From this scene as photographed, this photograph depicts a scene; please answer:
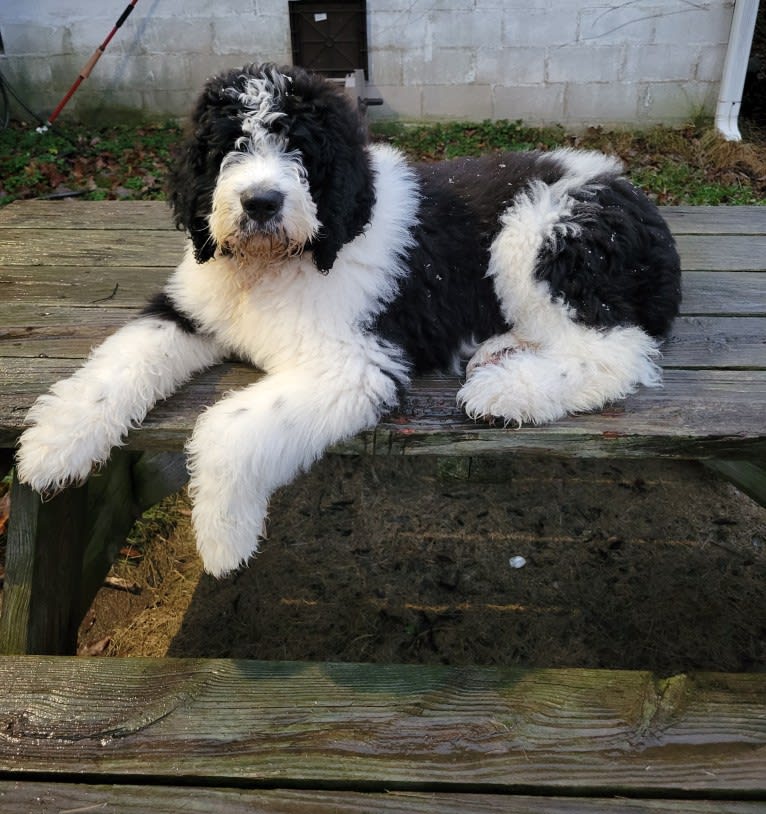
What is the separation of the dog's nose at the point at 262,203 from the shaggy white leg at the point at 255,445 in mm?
493

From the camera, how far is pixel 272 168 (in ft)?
6.73

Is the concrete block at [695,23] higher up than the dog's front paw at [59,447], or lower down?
higher up

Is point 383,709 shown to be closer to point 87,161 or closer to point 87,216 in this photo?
point 87,216

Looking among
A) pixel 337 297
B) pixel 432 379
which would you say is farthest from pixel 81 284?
pixel 432 379

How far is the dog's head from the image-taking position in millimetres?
2053

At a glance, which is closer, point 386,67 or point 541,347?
point 541,347

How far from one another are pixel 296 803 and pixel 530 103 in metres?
6.83

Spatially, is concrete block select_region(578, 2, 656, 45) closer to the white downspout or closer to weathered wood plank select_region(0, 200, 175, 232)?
the white downspout

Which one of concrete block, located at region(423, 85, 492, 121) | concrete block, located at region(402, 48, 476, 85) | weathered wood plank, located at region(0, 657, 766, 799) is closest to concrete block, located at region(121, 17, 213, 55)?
concrete block, located at region(402, 48, 476, 85)

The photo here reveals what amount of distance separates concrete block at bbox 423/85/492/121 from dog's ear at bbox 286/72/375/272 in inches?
210

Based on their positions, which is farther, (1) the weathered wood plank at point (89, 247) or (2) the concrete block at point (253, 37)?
(2) the concrete block at point (253, 37)

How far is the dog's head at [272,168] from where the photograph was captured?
2.05 metres

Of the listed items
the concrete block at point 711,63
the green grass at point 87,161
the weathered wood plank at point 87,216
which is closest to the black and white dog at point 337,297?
the weathered wood plank at point 87,216

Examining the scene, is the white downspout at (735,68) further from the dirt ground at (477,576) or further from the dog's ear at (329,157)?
the dog's ear at (329,157)
